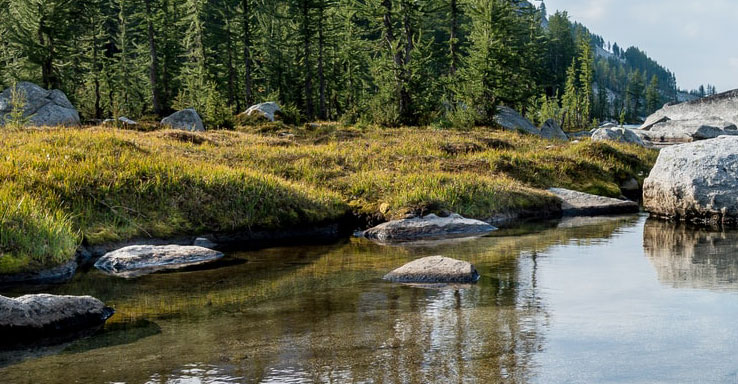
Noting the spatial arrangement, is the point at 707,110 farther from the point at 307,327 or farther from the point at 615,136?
the point at 307,327

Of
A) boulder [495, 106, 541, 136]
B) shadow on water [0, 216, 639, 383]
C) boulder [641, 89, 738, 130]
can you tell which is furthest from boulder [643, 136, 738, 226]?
boulder [641, 89, 738, 130]

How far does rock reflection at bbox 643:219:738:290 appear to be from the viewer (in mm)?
8891

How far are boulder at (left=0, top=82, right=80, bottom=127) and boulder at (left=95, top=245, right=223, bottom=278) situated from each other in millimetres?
21428

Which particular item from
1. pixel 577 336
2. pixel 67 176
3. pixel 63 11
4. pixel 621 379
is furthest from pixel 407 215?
pixel 63 11

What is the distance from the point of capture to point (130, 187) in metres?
12.6

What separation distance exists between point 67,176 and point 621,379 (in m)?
10.6

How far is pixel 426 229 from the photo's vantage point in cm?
1370

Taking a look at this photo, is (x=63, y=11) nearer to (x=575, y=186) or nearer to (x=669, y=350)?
(x=575, y=186)

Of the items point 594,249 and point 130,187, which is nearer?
point 594,249

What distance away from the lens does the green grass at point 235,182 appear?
11227mm

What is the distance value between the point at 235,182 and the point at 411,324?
7.86m

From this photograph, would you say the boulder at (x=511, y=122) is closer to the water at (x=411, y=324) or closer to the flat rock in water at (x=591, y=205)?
the flat rock in water at (x=591, y=205)

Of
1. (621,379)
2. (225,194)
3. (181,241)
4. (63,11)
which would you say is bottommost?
(621,379)

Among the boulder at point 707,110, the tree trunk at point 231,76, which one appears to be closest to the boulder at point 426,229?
the tree trunk at point 231,76
